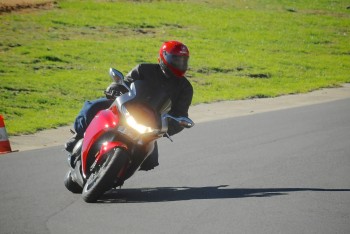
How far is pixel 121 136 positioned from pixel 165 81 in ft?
3.47

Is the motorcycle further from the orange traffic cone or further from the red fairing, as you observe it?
the orange traffic cone

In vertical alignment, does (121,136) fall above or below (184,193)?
above

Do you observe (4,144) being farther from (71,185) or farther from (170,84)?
(170,84)

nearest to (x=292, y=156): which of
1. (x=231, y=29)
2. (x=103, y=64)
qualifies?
(x=103, y=64)

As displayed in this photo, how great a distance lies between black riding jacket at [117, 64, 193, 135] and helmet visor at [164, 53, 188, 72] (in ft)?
0.63

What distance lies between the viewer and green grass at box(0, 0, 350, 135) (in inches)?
875

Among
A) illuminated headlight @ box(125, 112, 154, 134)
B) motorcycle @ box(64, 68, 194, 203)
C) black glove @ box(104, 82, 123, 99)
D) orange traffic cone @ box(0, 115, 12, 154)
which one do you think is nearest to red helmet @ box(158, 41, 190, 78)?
motorcycle @ box(64, 68, 194, 203)

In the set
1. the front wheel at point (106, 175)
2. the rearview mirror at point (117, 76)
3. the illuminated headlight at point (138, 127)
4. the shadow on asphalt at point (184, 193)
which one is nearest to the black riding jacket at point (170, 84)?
the rearview mirror at point (117, 76)

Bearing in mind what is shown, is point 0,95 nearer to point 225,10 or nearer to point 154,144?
point 154,144

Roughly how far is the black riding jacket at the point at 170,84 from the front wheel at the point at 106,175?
1082mm

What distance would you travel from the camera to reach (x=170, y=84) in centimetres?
988

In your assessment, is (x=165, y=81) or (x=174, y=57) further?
(x=165, y=81)

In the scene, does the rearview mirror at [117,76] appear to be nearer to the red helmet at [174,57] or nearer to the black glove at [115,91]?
the black glove at [115,91]

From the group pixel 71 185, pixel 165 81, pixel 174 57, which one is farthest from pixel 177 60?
pixel 71 185
